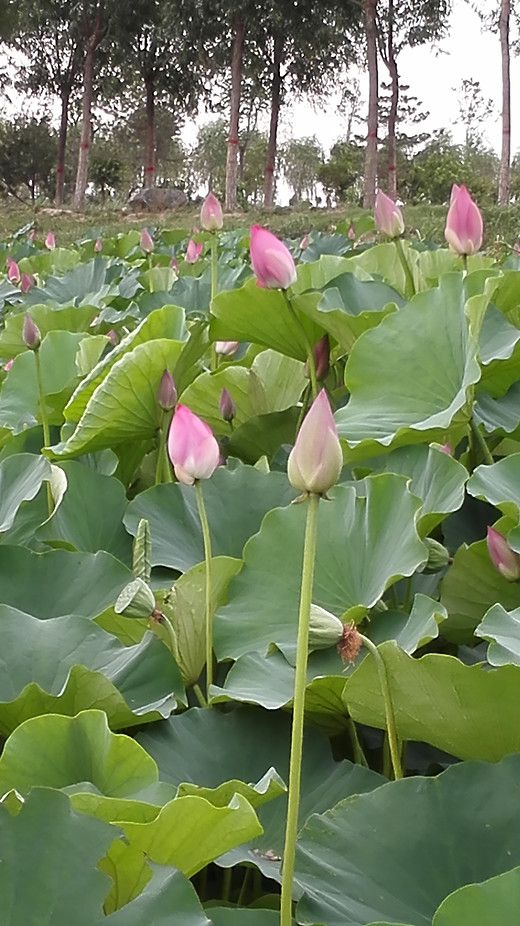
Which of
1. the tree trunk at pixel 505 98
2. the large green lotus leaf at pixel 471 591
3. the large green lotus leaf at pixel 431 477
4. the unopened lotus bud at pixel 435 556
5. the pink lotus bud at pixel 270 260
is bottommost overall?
the large green lotus leaf at pixel 471 591

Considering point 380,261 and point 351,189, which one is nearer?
point 380,261

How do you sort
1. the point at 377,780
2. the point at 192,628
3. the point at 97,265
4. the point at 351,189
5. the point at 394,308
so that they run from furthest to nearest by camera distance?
the point at 351,189, the point at 97,265, the point at 394,308, the point at 192,628, the point at 377,780

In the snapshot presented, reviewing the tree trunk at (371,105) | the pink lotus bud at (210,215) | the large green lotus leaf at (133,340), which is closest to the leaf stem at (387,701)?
the large green lotus leaf at (133,340)

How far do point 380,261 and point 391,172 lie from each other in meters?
13.7

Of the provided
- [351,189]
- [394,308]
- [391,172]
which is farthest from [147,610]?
[351,189]

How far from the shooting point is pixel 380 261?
1359mm

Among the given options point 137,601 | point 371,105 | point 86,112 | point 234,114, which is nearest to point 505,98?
point 371,105

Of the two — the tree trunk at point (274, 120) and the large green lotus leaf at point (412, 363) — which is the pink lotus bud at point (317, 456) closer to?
the large green lotus leaf at point (412, 363)

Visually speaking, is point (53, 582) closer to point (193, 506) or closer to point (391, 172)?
point (193, 506)

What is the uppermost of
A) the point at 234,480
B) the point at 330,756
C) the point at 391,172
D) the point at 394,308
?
the point at 391,172

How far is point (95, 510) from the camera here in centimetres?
76

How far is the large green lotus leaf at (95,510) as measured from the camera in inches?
29.6

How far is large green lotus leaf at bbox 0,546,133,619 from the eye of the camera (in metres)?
0.61

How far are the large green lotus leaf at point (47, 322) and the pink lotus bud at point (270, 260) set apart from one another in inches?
27.8
